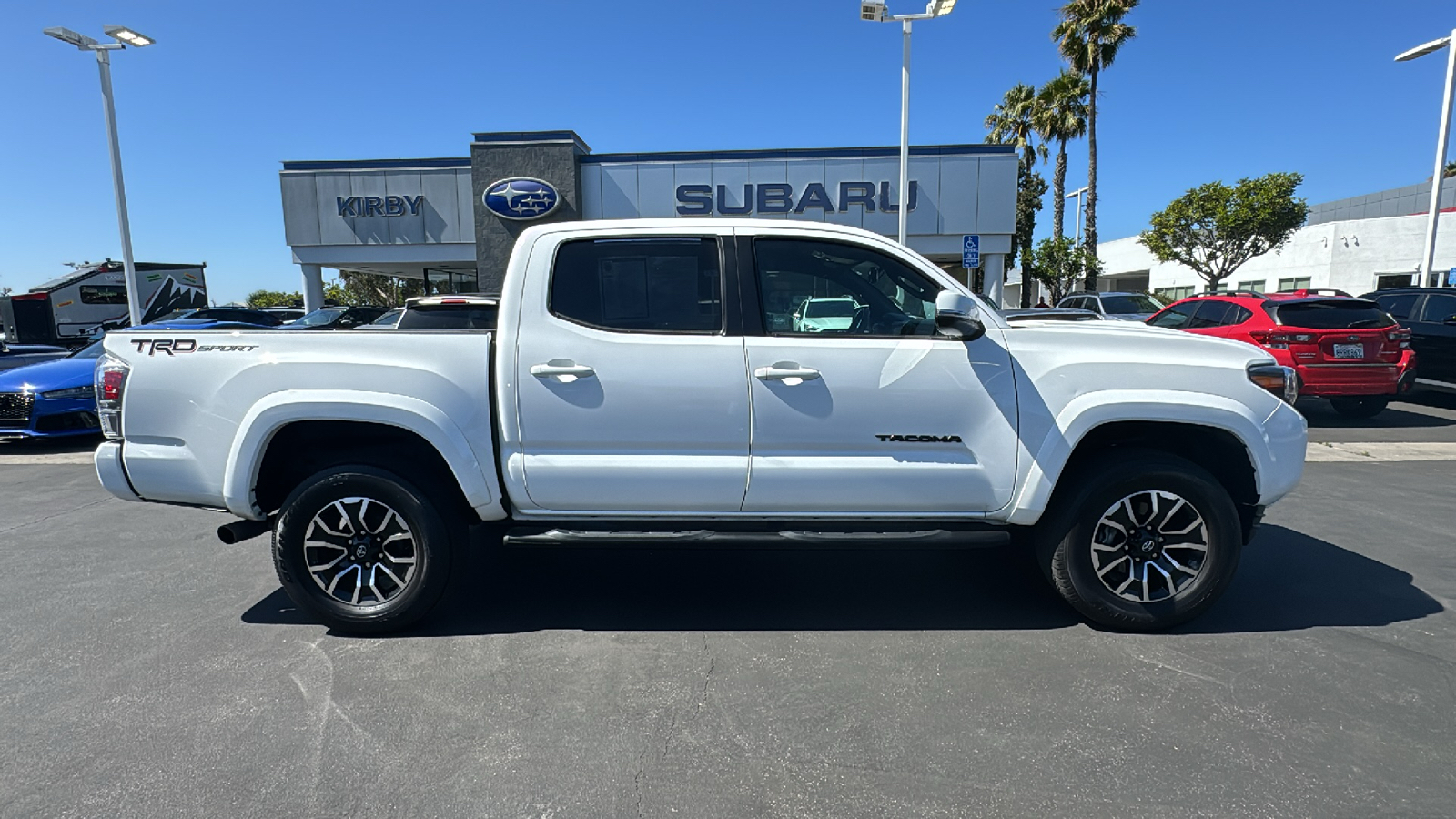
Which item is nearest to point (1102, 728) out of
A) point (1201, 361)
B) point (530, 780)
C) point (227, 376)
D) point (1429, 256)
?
point (1201, 361)

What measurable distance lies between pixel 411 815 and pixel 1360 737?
10.9 feet

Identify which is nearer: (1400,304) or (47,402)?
(47,402)

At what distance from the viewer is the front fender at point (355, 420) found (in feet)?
10.8

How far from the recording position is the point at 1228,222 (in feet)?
98.3

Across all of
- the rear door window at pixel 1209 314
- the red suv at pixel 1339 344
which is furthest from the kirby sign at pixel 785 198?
the red suv at pixel 1339 344

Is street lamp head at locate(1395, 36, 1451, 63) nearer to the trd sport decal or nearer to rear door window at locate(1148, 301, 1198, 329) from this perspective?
rear door window at locate(1148, 301, 1198, 329)

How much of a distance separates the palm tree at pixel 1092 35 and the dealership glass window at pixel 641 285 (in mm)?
27723

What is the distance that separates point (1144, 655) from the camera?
10.9ft

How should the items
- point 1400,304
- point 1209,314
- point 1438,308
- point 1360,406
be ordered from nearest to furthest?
point 1360,406, point 1438,308, point 1209,314, point 1400,304

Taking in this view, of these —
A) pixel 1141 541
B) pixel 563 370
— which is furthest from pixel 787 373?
pixel 1141 541

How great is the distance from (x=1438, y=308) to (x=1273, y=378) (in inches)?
404

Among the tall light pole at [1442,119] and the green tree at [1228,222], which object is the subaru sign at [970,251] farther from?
the green tree at [1228,222]

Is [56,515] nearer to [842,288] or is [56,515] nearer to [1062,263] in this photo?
[842,288]

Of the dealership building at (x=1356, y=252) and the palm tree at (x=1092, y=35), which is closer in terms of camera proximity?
the palm tree at (x=1092, y=35)
